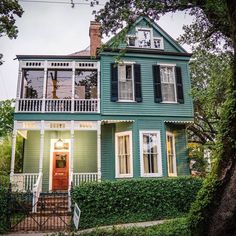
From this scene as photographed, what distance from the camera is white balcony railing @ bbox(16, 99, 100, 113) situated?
13922 millimetres

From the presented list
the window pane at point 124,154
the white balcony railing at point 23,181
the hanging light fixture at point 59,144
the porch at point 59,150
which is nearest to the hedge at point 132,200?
the window pane at point 124,154

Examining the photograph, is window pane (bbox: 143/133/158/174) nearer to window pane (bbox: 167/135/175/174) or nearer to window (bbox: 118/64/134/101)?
window pane (bbox: 167/135/175/174)

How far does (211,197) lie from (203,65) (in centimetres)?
1891

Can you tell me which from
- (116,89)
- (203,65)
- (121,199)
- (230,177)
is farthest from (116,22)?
(203,65)

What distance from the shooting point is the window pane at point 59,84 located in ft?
50.4

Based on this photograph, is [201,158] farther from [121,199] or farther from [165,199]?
[121,199]

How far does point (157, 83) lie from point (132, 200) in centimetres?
682

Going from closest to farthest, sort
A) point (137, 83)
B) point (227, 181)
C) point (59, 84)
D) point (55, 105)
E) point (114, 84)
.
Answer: point (227, 181) → point (55, 105) → point (114, 84) → point (137, 83) → point (59, 84)

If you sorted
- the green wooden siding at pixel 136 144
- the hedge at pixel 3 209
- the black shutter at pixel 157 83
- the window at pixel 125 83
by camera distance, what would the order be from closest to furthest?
1. the hedge at pixel 3 209
2. the green wooden siding at pixel 136 144
3. the window at pixel 125 83
4. the black shutter at pixel 157 83

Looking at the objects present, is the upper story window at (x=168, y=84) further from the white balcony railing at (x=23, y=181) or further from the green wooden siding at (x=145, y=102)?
the white balcony railing at (x=23, y=181)

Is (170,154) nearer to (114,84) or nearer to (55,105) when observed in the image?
(114,84)

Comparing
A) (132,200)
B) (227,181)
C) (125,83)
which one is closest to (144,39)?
(125,83)

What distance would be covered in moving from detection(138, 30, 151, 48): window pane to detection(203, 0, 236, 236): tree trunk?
489 inches

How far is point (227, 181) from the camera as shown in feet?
12.3
